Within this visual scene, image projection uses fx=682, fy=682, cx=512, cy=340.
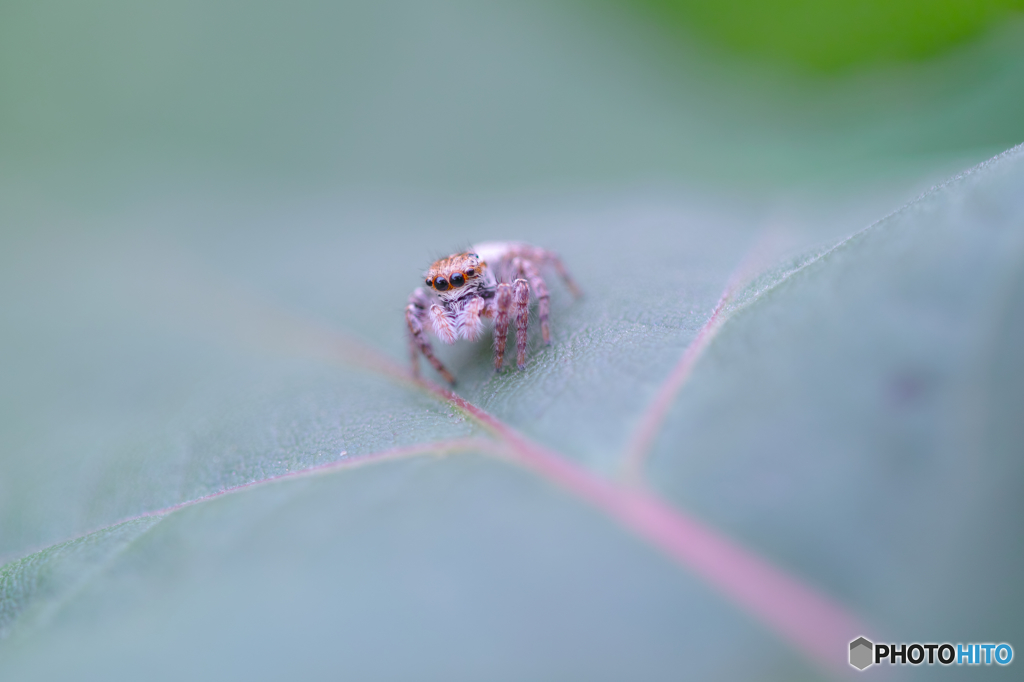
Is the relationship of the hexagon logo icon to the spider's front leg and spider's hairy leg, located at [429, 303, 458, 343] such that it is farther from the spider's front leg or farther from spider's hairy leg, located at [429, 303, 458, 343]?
spider's hairy leg, located at [429, 303, 458, 343]

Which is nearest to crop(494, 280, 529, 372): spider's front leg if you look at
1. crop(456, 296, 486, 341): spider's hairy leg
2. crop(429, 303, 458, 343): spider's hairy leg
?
crop(456, 296, 486, 341): spider's hairy leg

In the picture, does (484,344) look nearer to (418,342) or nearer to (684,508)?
(418,342)

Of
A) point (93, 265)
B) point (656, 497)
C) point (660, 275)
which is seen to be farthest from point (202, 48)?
point (656, 497)

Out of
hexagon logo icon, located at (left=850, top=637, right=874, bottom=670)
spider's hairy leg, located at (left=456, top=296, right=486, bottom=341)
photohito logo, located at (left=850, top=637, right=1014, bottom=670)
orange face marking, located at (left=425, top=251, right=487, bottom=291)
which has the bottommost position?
hexagon logo icon, located at (left=850, top=637, right=874, bottom=670)

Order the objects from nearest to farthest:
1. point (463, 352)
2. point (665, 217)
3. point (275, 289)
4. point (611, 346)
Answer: point (611, 346)
point (463, 352)
point (665, 217)
point (275, 289)

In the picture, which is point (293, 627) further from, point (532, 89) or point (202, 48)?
point (202, 48)

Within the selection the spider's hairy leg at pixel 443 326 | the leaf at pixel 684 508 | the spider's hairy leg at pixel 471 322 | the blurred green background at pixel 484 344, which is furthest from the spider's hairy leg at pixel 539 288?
the leaf at pixel 684 508

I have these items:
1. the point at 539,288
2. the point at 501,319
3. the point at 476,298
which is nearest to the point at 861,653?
the point at 501,319
